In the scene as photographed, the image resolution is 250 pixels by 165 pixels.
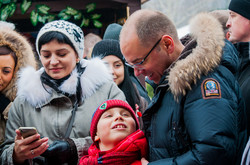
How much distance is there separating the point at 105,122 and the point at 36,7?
3.63 meters

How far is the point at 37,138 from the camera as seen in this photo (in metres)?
2.02

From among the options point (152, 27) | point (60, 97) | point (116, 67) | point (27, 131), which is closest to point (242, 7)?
point (152, 27)

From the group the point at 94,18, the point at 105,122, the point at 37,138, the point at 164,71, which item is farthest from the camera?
the point at 94,18

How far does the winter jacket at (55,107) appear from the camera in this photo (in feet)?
7.79

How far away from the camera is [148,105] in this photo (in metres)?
1.87

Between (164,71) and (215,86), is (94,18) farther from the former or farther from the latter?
(215,86)

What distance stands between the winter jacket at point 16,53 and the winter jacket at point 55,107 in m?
0.32

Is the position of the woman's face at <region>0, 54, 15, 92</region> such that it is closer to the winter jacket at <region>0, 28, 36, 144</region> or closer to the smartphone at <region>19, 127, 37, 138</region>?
the winter jacket at <region>0, 28, 36, 144</region>

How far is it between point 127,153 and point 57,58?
1039mm

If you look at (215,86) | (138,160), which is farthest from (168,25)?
(138,160)

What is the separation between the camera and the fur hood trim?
156 cm

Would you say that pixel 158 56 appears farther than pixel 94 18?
No

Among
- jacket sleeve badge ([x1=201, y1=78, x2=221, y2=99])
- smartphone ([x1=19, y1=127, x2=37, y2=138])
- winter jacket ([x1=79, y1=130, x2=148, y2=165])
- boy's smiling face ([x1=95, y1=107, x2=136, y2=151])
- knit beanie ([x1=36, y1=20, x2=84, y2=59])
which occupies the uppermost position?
knit beanie ([x1=36, y1=20, x2=84, y2=59])

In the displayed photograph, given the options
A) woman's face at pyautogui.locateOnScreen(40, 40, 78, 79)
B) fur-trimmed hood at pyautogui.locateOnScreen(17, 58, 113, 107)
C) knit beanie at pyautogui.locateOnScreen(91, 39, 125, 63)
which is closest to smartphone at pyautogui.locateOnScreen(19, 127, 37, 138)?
fur-trimmed hood at pyautogui.locateOnScreen(17, 58, 113, 107)
